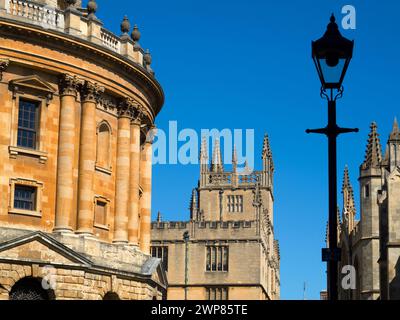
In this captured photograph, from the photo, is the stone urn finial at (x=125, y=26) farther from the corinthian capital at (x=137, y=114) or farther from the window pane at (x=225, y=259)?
the window pane at (x=225, y=259)

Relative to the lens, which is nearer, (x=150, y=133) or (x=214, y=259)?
(x=150, y=133)

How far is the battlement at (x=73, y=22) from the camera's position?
39.1 metres

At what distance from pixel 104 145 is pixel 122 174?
165 centimetres

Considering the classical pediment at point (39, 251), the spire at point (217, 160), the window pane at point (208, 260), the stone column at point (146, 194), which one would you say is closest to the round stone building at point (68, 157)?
the classical pediment at point (39, 251)

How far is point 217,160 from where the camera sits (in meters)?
128

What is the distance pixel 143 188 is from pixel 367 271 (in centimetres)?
1996

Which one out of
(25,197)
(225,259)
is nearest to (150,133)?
(25,197)

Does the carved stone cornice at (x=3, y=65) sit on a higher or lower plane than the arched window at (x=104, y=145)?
higher

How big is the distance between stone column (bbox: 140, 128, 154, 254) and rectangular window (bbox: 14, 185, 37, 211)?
348 inches

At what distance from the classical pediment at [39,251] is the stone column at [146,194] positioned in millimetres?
8472

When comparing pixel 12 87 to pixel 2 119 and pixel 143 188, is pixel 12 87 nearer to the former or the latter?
pixel 2 119

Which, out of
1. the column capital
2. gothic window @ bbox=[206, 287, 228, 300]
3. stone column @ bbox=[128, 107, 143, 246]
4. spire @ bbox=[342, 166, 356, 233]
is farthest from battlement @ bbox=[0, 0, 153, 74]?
gothic window @ bbox=[206, 287, 228, 300]

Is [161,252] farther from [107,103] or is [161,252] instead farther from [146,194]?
[107,103]
